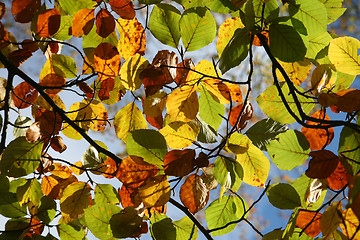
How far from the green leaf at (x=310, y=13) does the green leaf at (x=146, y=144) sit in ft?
0.99

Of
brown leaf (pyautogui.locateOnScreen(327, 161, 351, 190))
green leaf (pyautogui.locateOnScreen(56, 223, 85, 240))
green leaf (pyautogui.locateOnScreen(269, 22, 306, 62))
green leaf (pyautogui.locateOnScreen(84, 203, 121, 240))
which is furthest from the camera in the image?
green leaf (pyautogui.locateOnScreen(56, 223, 85, 240))

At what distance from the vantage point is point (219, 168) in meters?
0.60

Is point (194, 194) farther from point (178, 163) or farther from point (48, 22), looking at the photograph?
point (48, 22)

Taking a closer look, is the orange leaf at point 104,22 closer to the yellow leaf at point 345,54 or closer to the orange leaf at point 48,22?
the orange leaf at point 48,22

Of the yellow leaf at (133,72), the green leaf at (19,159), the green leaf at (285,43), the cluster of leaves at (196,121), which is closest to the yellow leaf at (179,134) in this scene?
the cluster of leaves at (196,121)

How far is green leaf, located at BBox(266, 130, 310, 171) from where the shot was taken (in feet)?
1.81

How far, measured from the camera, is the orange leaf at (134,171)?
0.54m

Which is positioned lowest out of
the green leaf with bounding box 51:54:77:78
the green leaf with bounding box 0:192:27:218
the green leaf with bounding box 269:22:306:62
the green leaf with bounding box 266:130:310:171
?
the green leaf with bounding box 0:192:27:218

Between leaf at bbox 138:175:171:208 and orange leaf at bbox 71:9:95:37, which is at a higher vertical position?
orange leaf at bbox 71:9:95:37

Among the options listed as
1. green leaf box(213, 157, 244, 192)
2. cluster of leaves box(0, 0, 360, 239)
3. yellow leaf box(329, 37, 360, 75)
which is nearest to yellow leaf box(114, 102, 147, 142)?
cluster of leaves box(0, 0, 360, 239)

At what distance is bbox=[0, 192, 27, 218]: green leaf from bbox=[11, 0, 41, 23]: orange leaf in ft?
1.39

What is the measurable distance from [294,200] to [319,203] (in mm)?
77

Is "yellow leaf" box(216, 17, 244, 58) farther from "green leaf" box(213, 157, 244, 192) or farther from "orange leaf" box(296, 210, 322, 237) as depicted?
"orange leaf" box(296, 210, 322, 237)

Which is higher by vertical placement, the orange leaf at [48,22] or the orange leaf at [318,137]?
the orange leaf at [48,22]
